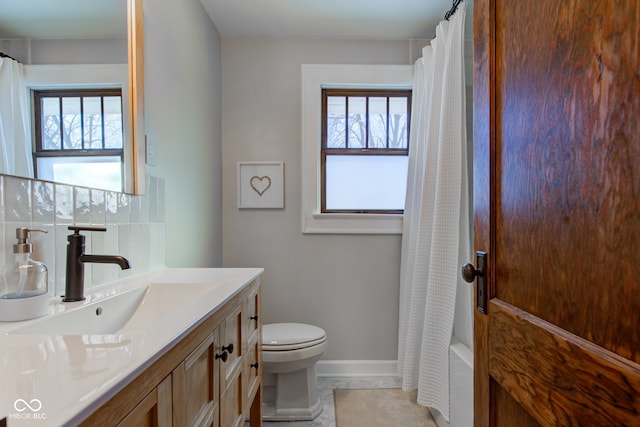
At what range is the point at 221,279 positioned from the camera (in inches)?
46.1

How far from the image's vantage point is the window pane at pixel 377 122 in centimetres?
236

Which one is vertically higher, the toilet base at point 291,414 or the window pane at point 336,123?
the window pane at point 336,123

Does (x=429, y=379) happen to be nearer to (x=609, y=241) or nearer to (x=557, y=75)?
(x=609, y=241)

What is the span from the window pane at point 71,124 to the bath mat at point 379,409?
172 centimetres

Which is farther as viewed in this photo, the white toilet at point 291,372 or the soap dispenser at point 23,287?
the white toilet at point 291,372

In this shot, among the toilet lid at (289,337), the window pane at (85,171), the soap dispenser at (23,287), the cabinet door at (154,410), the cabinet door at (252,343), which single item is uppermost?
the window pane at (85,171)

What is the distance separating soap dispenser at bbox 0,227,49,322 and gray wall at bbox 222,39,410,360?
4.96 ft

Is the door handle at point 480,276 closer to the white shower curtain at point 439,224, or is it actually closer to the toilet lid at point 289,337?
the white shower curtain at point 439,224

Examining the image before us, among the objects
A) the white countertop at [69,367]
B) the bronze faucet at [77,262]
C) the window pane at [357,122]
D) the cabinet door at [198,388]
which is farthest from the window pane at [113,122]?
the window pane at [357,122]

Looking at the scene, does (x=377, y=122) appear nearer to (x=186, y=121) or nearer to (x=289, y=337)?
(x=186, y=121)

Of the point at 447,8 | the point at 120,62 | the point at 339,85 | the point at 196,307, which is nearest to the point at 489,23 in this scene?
the point at 196,307

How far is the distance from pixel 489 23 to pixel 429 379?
5.26ft

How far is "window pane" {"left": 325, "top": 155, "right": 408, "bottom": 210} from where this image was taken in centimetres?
236

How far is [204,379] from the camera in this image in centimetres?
80
